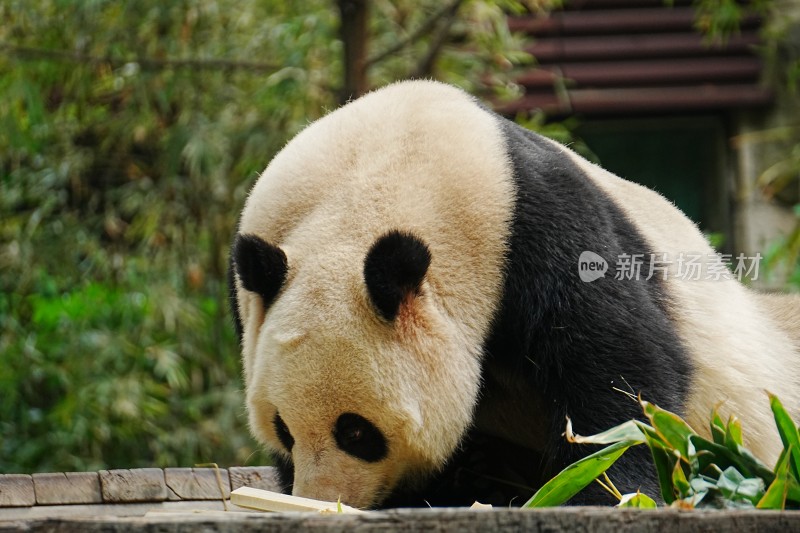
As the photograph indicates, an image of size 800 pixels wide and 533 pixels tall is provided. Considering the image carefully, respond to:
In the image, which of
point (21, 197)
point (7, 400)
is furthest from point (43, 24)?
point (7, 400)

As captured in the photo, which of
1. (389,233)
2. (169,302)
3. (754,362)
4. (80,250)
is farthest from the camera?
(80,250)

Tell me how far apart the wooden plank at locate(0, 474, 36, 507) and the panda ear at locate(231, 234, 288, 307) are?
977 mm

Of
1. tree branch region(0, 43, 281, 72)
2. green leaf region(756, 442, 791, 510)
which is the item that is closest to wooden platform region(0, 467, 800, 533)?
green leaf region(756, 442, 791, 510)

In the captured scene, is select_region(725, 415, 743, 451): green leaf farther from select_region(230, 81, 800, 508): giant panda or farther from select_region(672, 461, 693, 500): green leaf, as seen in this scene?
select_region(230, 81, 800, 508): giant panda

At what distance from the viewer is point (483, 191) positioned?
104 inches

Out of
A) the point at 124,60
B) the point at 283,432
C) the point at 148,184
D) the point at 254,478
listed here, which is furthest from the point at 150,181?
the point at 283,432

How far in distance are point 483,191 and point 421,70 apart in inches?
114

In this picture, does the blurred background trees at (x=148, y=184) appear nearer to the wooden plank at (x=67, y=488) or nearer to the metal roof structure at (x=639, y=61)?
the metal roof structure at (x=639, y=61)

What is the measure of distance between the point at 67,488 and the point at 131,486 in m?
0.19

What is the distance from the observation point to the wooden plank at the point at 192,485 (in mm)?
3234

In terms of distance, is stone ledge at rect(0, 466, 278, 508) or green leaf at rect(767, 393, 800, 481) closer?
green leaf at rect(767, 393, 800, 481)

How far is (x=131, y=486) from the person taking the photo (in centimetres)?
317

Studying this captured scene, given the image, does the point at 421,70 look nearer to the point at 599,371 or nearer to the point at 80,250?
the point at 80,250

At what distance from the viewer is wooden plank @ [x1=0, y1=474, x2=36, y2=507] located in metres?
2.98
